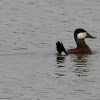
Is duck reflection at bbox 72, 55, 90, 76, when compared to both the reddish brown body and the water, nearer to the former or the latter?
the water

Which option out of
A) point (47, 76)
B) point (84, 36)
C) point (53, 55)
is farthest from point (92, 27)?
point (47, 76)

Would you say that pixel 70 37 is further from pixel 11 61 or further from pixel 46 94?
pixel 46 94

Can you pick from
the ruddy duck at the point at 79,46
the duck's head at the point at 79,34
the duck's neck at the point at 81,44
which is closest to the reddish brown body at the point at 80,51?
the ruddy duck at the point at 79,46

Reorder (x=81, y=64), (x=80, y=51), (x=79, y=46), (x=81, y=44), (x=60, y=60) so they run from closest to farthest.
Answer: (x=81, y=64), (x=60, y=60), (x=80, y=51), (x=79, y=46), (x=81, y=44)

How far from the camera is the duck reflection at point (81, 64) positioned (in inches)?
672

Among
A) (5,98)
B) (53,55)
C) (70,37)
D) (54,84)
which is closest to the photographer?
(5,98)

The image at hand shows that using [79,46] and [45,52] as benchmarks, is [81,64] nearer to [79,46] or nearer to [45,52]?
[45,52]

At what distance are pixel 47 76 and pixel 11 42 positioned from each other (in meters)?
5.44

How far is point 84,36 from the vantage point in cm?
2119

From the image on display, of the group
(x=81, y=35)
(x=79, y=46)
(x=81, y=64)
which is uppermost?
(x=81, y=35)

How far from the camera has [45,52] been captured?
2012 centimetres

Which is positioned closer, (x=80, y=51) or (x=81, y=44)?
(x=80, y=51)

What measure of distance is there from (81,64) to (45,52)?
192 centimetres

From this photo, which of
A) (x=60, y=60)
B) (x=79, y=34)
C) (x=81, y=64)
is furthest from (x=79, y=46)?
(x=81, y=64)
